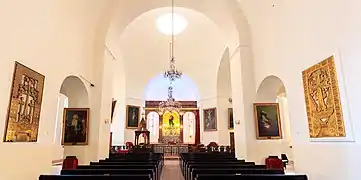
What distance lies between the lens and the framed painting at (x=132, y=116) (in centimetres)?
1669

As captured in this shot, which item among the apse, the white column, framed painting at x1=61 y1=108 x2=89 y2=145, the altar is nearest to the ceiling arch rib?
the white column

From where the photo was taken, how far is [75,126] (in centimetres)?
791

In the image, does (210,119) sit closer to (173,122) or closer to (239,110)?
(173,122)

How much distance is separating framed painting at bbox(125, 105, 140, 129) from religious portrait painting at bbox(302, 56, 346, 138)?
1268 cm

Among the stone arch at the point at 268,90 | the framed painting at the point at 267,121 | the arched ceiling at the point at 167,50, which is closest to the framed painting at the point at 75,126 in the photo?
the framed painting at the point at 267,121

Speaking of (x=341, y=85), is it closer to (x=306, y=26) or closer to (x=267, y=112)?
(x=306, y=26)

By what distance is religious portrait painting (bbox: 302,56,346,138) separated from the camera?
14.8ft

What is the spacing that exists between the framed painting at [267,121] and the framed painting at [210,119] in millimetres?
7953

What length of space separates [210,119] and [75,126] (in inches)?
400

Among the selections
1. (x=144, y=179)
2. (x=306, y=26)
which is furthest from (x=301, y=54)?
(x=144, y=179)

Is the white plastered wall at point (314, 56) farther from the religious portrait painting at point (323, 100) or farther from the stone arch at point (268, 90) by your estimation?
the stone arch at point (268, 90)

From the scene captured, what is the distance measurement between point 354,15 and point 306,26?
4.64 feet

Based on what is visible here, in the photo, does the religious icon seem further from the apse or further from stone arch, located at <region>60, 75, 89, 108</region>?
stone arch, located at <region>60, 75, 89, 108</region>

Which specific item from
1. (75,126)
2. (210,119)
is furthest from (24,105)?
(210,119)
